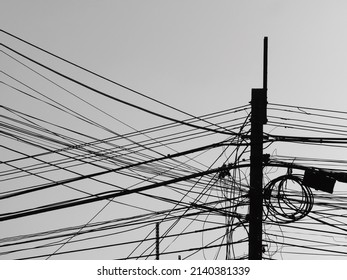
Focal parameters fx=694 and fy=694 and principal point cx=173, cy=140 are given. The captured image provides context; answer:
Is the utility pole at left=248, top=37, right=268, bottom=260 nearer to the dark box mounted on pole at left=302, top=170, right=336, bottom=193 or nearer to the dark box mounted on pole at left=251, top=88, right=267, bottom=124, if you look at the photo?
the dark box mounted on pole at left=251, top=88, right=267, bottom=124

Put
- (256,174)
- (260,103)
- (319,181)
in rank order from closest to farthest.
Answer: (256,174), (319,181), (260,103)

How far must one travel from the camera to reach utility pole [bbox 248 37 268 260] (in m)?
12.5

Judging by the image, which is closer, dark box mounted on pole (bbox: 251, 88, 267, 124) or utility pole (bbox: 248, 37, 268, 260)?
utility pole (bbox: 248, 37, 268, 260)

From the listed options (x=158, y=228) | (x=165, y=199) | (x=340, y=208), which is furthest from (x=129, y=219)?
(x=340, y=208)

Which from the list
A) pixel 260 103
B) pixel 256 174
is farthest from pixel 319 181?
pixel 260 103

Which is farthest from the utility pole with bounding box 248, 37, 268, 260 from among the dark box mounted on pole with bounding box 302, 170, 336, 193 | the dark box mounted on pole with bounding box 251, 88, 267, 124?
the dark box mounted on pole with bounding box 302, 170, 336, 193

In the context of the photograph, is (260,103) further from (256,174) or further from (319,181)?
(319,181)

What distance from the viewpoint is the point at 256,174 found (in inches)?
494

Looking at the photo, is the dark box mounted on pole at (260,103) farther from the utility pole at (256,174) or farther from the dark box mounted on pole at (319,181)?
the dark box mounted on pole at (319,181)

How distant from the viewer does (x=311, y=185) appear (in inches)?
503

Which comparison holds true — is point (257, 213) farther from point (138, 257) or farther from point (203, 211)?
point (138, 257)

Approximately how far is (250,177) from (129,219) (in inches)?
91.9

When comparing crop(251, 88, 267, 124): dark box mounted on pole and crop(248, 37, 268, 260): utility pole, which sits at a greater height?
crop(251, 88, 267, 124): dark box mounted on pole

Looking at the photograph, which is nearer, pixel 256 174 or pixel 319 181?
pixel 256 174
